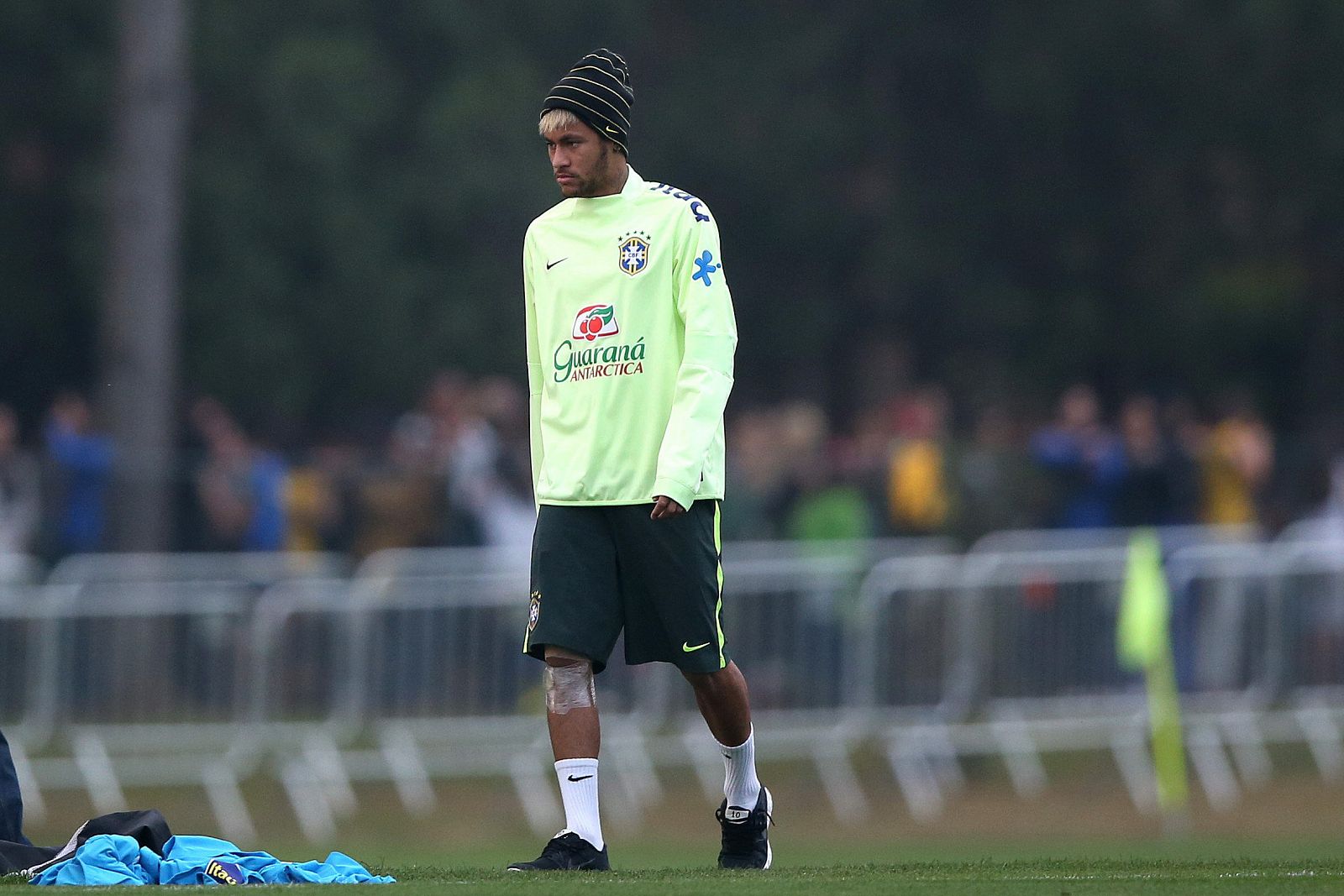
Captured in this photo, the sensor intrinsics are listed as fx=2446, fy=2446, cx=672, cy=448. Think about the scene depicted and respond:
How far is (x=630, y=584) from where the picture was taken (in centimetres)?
671

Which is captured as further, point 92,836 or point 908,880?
point 92,836

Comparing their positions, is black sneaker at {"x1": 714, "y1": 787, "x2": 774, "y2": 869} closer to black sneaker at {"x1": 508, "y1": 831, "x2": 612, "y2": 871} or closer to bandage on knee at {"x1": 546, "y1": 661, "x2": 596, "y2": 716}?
black sneaker at {"x1": 508, "y1": 831, "x2": 612, "y2": 871}

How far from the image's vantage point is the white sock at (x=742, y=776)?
6949 mm

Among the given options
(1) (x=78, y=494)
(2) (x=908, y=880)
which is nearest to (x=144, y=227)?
(1) (x=78, y=494)

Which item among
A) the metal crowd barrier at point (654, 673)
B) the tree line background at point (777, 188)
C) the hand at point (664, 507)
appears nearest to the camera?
the hand at point (664, 507)

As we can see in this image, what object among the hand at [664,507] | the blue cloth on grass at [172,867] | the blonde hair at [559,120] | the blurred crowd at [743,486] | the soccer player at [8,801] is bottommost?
the blue cloth on grass at [172,867]

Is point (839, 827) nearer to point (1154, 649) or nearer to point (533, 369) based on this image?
point (1154, 649)

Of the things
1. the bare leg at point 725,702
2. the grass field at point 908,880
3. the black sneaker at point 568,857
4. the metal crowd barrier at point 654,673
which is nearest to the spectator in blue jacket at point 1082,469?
the metal crowd barrier at point 654,673

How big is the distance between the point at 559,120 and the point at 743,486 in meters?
9.72

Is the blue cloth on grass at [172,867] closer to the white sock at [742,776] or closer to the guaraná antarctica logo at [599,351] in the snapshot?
the white sock at [742,776]

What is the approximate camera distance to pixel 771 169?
2850 centimetres

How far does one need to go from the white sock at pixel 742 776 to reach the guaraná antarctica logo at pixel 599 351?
113 centimetres

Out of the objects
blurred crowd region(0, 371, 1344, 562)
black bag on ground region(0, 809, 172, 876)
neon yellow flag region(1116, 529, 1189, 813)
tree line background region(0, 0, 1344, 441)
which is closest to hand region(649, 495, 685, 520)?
black bag on ground region(0, 809, 172, 876)

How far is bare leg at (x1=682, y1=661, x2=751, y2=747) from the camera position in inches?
267
